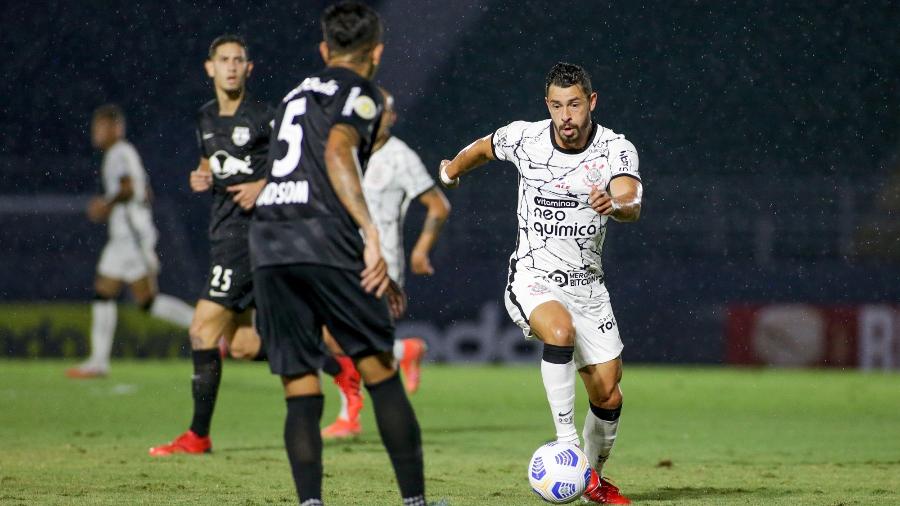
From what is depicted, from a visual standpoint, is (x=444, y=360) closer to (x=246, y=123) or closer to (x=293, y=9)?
(x=246, y=123)

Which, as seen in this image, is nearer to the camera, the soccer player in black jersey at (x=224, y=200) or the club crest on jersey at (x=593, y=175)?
the club crest on jersey at (x=593, y=175)

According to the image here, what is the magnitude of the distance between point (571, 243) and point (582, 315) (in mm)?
366

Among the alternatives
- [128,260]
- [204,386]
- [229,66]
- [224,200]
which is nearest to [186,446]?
[204,386]

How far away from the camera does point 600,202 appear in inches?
224

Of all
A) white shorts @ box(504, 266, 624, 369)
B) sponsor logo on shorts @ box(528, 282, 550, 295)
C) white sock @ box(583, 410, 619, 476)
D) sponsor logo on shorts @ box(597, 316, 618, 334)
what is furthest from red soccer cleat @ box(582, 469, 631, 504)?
sponsor logo on shorts @ box(528, 282, 550, 295)

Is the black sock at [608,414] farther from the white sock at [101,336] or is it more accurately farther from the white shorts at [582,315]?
the white sock at [101,336]

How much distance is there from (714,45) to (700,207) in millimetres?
8616

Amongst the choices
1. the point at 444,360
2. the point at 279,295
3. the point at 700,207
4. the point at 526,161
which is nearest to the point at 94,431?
the point at 526,161

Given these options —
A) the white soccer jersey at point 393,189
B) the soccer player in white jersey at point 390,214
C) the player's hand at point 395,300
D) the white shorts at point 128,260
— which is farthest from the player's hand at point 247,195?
the white shorts at point 128,260

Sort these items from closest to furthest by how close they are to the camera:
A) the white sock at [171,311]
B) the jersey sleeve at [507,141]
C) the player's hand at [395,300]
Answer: the player's hand at [395,300] < the jersey sleeve at [507,141] < the white sock at [171,311]

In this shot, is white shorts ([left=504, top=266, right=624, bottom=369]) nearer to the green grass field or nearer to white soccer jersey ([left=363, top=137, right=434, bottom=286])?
the green grass field

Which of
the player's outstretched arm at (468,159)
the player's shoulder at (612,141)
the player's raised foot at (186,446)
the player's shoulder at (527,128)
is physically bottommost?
the player's raised foot at (186,446)

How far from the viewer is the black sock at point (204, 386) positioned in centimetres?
798

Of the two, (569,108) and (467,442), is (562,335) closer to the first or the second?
(569,108)
